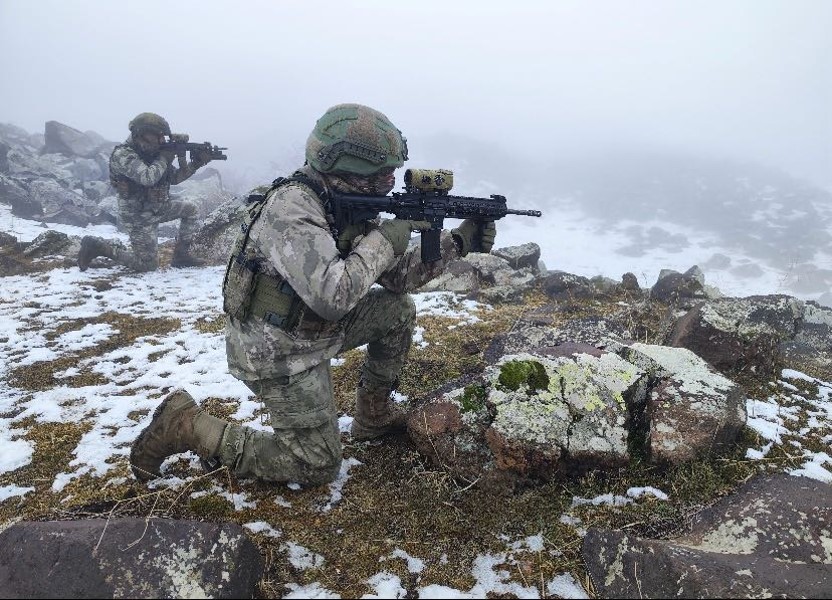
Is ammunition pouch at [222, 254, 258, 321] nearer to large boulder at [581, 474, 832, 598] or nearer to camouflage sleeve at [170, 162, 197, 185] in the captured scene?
large boulder at [581, 474, 832, 598]

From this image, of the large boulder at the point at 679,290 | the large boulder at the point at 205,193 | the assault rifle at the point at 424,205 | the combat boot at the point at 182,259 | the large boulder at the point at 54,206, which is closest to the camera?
the assault rifle at the point at 424,205

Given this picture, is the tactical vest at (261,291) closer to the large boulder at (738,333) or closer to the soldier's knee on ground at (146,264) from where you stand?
the large boulder at (738,333)

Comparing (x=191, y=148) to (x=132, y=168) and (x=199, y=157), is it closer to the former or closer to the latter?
(x=199, y=157)

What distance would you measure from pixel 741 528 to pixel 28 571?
13.6 ft

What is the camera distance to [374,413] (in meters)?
4.65

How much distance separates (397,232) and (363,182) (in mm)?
611

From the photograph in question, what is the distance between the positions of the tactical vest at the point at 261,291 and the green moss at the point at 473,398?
146cm

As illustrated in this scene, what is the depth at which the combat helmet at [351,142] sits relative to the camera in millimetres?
3961

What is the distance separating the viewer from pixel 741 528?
2.98m

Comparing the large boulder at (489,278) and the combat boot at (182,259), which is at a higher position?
the large boulder at (489,278)

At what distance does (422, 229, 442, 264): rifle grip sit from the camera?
4391mm

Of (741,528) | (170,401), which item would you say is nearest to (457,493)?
(741,528)

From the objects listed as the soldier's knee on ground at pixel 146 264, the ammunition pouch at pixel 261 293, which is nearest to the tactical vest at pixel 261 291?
the ammunition pouch at pixel 261 293

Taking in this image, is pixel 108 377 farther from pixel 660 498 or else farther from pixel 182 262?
pixel 182 262
